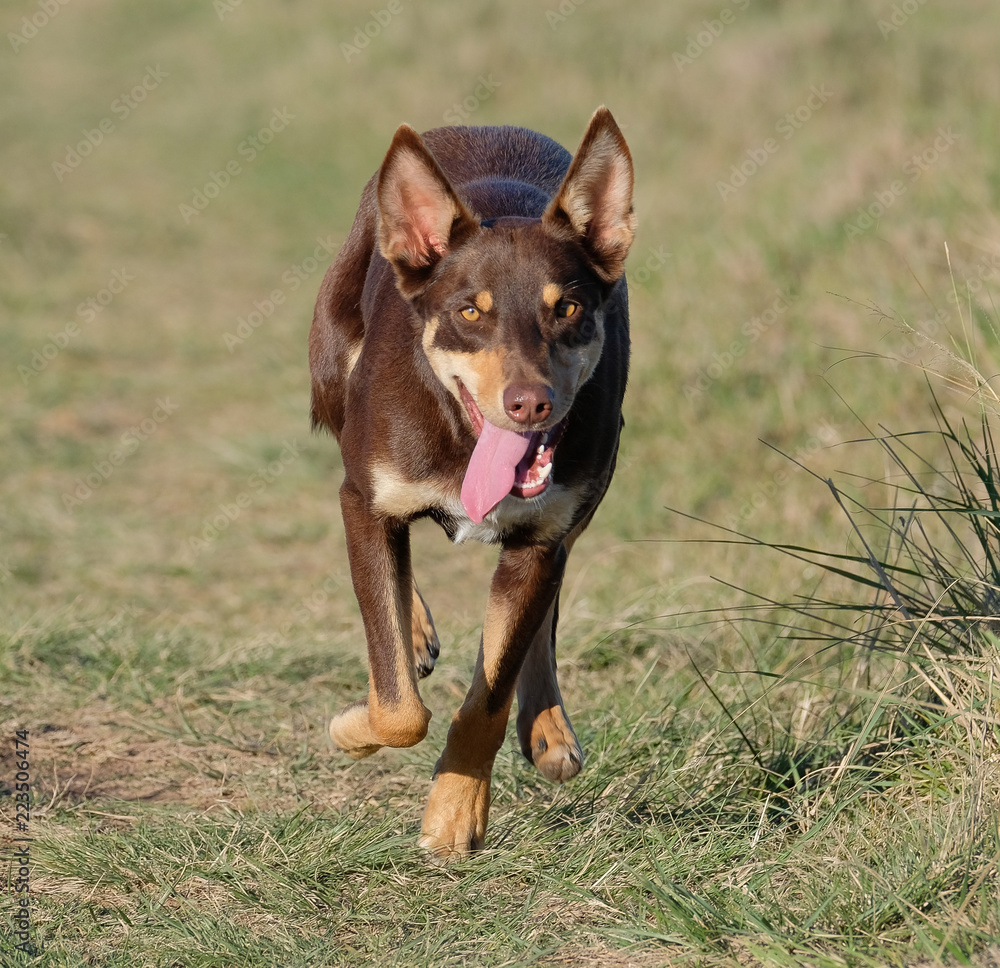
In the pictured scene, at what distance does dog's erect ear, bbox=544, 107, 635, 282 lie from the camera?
367cm

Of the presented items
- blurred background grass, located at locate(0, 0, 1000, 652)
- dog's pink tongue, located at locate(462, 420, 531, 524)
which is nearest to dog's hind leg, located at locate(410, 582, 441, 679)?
dog's pink tongue, located at locate(462, 420, 531, 524)

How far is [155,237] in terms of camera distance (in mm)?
14023

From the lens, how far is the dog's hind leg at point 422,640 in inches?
176

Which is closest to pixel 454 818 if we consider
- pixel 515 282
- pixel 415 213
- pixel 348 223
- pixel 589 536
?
pixel 515 282

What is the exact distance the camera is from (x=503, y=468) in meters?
3.46

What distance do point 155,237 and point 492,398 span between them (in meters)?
11.5

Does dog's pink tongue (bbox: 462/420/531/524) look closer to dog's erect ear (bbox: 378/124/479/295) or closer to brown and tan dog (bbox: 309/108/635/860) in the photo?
brown and tan dog (bbox: 309/108/635/860)

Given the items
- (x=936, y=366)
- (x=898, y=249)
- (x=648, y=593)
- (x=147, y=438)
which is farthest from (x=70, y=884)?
(x=898, y=249)

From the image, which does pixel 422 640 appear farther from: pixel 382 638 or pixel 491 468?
pixel 491 468

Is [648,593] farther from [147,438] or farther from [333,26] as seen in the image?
[333,26]

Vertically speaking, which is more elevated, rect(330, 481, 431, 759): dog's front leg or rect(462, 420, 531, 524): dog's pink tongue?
rect(462, 420, 531, 524): dog's pink tongue

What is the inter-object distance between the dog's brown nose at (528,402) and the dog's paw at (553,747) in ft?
3.99

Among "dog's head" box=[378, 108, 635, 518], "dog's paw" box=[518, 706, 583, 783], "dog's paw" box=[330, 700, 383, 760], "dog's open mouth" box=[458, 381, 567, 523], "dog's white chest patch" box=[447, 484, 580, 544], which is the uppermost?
"dog's head" box=[378, 108, 635, 518]

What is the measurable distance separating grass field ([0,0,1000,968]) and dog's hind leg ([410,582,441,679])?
0.26 metres
